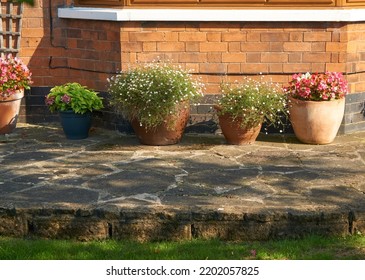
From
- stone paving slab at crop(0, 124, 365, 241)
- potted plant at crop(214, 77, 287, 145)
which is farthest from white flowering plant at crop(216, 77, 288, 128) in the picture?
stone paving slab at crop(0, 124, 365, 241)

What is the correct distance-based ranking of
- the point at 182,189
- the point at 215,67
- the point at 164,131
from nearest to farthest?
the point at 182,189
the point at 164,131
the point at 215,67

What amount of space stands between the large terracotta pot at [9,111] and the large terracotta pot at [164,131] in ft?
4.84

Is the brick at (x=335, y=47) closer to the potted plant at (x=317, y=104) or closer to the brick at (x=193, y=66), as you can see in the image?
the potted plant at (x=317, y=104)

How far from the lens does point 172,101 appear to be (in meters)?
8.13

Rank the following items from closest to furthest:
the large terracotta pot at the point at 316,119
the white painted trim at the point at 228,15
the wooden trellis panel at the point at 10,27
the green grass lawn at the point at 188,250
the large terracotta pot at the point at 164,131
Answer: the green grass lawn at the point at 188,250, the large terracotta pot at the point at 316,119, the large terracotta pot at the point at 164,131, the white painted trim at the point at 228,15, the wooden trellis panel at the point at 10,27

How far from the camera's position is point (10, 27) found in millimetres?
9477

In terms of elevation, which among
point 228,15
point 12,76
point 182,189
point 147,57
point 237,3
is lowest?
point 182,189

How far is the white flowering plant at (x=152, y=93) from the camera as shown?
8.11 meters

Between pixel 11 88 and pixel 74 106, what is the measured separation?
79 centimetres

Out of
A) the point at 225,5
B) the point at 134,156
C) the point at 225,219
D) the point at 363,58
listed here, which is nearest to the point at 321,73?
the point at 363,58

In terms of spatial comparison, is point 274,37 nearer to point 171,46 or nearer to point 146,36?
point 171,46

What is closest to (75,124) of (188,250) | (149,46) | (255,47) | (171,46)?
(149,46)

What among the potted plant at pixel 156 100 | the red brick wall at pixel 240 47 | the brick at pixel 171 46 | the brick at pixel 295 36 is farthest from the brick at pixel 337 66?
the brick at pixel 171 46

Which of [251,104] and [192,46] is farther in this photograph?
[192,46]
